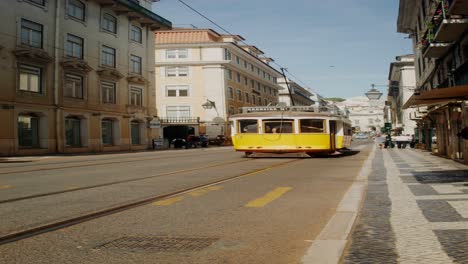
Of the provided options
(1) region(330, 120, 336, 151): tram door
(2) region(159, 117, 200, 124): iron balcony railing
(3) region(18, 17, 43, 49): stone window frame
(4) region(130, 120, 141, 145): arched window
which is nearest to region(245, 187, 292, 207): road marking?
(1) region(330, 120, 336, 151): tram door

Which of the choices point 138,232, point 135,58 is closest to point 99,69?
point 135,58

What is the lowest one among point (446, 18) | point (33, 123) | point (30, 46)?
point (33, 123)

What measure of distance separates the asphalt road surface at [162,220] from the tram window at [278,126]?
10.1 m

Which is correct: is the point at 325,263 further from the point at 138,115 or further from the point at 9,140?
the point at 138,115

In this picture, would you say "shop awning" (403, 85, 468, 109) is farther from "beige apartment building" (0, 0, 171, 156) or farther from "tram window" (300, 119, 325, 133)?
"beige apartment building" (0, 0, 171, 156)

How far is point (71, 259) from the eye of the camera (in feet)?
12.6

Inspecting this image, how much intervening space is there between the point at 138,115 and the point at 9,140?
1452 cm

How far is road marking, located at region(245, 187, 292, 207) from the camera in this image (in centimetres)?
689

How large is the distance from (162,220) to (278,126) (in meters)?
14.7

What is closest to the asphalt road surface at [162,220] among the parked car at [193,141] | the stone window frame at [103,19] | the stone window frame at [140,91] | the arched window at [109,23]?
the stone window frame at [103,19]

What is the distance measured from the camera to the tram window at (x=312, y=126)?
19719 millimetres

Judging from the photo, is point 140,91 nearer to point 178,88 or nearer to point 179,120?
point 179,120

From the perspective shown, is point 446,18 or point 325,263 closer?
point 325,263

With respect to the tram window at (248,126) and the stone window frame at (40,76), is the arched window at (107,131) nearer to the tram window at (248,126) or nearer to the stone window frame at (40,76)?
the stone window frame at (40,76)
